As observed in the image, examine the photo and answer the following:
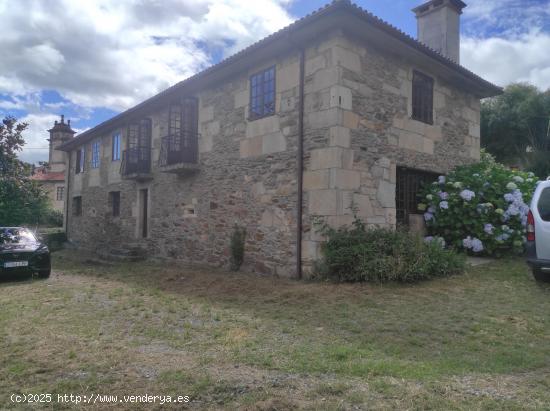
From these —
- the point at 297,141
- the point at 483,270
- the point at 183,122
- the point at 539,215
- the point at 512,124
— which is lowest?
the point at 483,270

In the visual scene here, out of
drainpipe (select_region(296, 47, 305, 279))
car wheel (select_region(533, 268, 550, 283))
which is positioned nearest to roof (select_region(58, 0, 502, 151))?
drainpipe (select_region(296, 47, 305, 279))

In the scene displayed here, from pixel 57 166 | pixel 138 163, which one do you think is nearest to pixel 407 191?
pixel 138 163

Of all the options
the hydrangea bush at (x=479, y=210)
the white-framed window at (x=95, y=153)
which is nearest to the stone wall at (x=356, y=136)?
the hydrangea bush at (x=479, y=210)

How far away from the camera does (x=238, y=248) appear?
31.3 ft

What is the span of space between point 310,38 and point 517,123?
1970cm

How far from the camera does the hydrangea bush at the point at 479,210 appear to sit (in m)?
9.05

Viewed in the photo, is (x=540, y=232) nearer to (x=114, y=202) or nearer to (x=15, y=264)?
(x=15, y=264)

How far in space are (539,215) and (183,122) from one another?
29.2ft

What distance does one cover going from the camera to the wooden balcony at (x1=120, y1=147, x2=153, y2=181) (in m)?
13.3

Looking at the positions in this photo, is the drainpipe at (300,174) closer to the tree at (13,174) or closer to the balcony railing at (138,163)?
the balcony railing at (138,163)

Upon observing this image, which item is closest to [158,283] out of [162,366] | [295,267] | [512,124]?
[295,267]

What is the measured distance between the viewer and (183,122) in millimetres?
11625

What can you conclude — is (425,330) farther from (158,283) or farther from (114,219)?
(114,219)

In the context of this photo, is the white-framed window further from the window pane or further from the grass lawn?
the window pane
